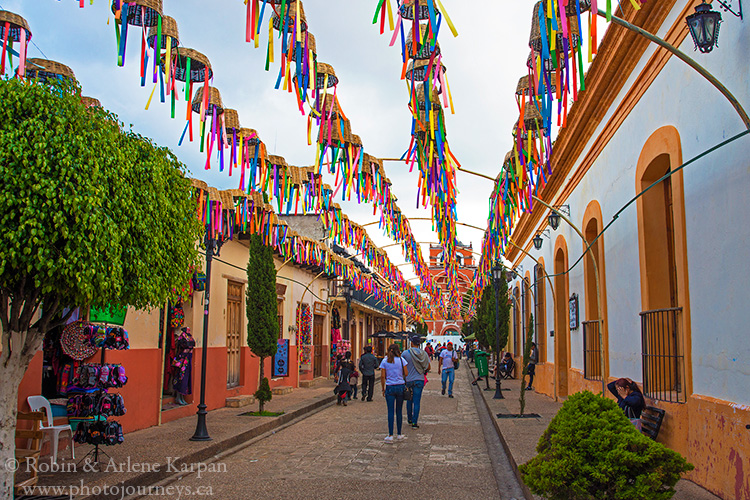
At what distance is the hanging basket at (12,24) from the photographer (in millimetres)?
6297

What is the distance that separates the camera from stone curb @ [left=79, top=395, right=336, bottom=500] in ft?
23.0

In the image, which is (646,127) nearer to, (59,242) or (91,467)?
(59,242)

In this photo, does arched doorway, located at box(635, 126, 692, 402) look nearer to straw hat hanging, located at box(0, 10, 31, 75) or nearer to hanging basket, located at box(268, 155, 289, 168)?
hanging basket, located at box(268, 155, 289, 168)

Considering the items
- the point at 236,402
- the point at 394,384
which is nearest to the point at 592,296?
the point at 394,384

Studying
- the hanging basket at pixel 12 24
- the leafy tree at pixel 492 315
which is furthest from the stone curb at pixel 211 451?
the leafy tree at pixel 492 315

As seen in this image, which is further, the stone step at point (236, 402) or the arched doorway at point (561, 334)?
the arched doorway at point (561, 334)

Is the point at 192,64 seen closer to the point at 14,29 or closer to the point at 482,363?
the point at 14,29

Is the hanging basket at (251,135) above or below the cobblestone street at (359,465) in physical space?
above

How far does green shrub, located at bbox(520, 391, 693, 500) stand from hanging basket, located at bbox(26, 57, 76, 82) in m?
6.56

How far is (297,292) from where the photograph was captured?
23078 millimetres

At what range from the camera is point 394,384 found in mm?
10391

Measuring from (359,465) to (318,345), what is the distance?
18.6 meters

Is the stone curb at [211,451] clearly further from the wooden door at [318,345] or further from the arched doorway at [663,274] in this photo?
the wooden door at [318,345]

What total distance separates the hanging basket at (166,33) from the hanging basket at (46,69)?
6.23 feet
